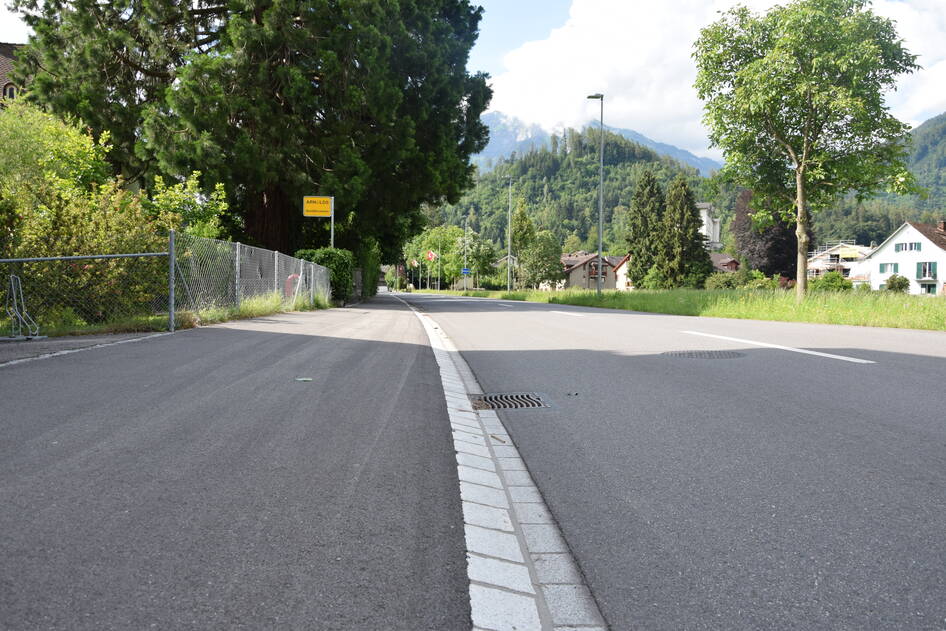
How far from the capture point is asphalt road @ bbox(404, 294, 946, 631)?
189cm

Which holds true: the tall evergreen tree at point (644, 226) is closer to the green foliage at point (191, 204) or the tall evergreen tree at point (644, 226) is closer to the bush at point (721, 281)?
the bush at point (721, 281)

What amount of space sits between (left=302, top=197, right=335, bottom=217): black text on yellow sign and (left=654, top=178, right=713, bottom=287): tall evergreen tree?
168 ft

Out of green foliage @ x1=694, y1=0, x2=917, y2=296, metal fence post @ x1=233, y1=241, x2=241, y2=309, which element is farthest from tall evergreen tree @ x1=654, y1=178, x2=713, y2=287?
metal fence post @ x1=233, y1=241, x2=241, y2=309

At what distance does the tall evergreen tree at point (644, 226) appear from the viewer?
240 feet

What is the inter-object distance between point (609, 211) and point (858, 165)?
173 meters

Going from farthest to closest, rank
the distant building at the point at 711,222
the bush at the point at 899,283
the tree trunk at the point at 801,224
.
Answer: the distant building at the point at 711,222 → the bush at the point at 899,283 → the tree trunk at the point at 801,224

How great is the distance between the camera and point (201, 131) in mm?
22781

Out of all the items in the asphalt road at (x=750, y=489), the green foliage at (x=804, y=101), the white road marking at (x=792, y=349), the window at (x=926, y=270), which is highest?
the green foliage at (x=804, y=101)

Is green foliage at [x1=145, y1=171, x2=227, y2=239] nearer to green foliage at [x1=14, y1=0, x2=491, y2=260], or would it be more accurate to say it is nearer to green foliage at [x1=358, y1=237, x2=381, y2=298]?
green foliage at [x1=14, y1=0, x2=491, y2=260]

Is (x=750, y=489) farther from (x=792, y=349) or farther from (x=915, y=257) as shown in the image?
(x=915, y=257)

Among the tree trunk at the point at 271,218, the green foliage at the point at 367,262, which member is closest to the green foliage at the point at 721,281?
the green foliage at the point at 367,262

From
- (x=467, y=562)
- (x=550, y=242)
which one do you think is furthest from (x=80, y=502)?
(x=550, y=242)

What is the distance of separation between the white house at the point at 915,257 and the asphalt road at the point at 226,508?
8006 centimetres

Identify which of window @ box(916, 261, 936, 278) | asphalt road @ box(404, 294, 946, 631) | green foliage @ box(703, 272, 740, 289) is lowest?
asphalt road @ box(404, 294, 946, 631)
